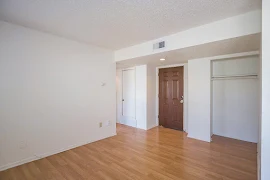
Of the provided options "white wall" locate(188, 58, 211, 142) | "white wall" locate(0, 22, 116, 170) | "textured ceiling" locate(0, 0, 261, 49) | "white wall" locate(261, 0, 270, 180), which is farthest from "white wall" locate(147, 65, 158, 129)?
"white wall" locate(261, 0, 270, 180)

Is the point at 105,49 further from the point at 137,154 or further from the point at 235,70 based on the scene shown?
the point at 235,70

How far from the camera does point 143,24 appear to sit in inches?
90.6

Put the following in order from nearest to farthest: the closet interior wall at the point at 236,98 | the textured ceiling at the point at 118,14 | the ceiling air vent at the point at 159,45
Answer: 1. the textured ceiling at the point at 118,14
2. the ceiling air vent at the point at 159,45
3. the closet interior wall at the point at 236,98

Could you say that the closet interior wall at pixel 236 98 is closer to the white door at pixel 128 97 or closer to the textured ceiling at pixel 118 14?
the textured ceiling at pixel 118 14

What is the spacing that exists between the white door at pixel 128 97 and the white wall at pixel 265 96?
3.68m

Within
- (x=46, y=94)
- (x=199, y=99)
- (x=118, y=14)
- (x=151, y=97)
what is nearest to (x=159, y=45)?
(x=118, y=14)

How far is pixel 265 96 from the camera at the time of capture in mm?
1351

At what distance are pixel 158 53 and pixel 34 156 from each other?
10.2ft

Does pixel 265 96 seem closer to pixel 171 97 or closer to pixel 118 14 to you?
pixel 118 14

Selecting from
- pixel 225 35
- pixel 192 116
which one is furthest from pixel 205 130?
pixel 225 35

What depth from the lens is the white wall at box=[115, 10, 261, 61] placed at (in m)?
1.92

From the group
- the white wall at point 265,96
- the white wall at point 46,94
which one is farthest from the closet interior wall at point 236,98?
the white wall at point 46,94

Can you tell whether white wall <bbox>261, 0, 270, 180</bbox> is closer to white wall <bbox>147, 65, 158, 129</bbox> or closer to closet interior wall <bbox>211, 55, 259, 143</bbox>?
closet interior wall <bbox>211, 55, 259, 143</bbox>

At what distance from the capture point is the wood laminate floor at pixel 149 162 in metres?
2.14
